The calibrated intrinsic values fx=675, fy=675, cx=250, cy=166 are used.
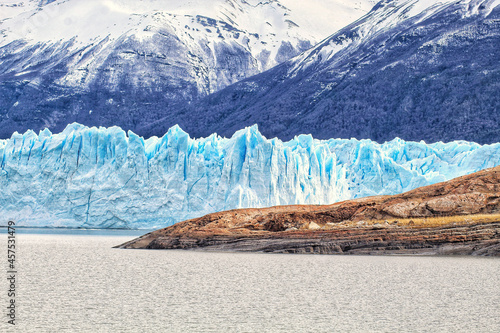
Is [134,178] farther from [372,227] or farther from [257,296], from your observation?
[257,296]

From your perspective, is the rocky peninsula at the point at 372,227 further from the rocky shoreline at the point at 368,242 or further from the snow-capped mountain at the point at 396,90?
the snow-capped mountain at the point at 396,90

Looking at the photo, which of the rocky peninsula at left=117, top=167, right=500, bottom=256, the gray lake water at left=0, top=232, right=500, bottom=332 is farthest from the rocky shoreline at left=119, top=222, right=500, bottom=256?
the gray lake water at left=0, top=232, right=500, bottom=332

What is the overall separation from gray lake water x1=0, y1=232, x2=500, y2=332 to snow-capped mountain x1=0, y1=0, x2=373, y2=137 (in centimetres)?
10577

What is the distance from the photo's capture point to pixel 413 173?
4350 centimetres

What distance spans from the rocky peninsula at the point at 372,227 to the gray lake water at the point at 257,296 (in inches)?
81.8

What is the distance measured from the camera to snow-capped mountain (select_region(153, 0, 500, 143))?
9169cm

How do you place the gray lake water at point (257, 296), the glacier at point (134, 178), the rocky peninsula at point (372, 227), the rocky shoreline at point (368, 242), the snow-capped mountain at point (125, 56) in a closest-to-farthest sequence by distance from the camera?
1. the gray lake water at point (257, 296)
2. the rocky shoreline at point (368, 242)
3. the rocky peninsula at point (372, 227)
4. the glacier at point (134, 178)
5. the snow-capped mountain at point (125, 56)

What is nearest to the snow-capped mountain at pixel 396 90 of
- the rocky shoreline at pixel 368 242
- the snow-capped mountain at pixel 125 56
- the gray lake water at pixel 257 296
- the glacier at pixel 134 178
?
the snow-capped mountain at pixel 125 56

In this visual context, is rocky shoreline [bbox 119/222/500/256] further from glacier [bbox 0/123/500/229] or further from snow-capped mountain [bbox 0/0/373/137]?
snow-capped mountain [bbox 0/0/373/137]

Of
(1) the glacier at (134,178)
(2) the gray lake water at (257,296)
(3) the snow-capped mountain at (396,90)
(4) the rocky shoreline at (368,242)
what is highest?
(3) the snow-capped mountain at (396,90)

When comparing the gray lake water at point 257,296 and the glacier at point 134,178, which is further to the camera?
the glacier at point 134,178

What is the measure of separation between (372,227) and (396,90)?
83646 mm

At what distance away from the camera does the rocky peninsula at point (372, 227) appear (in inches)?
709

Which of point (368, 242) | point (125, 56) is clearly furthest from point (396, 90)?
point (368, 242)
